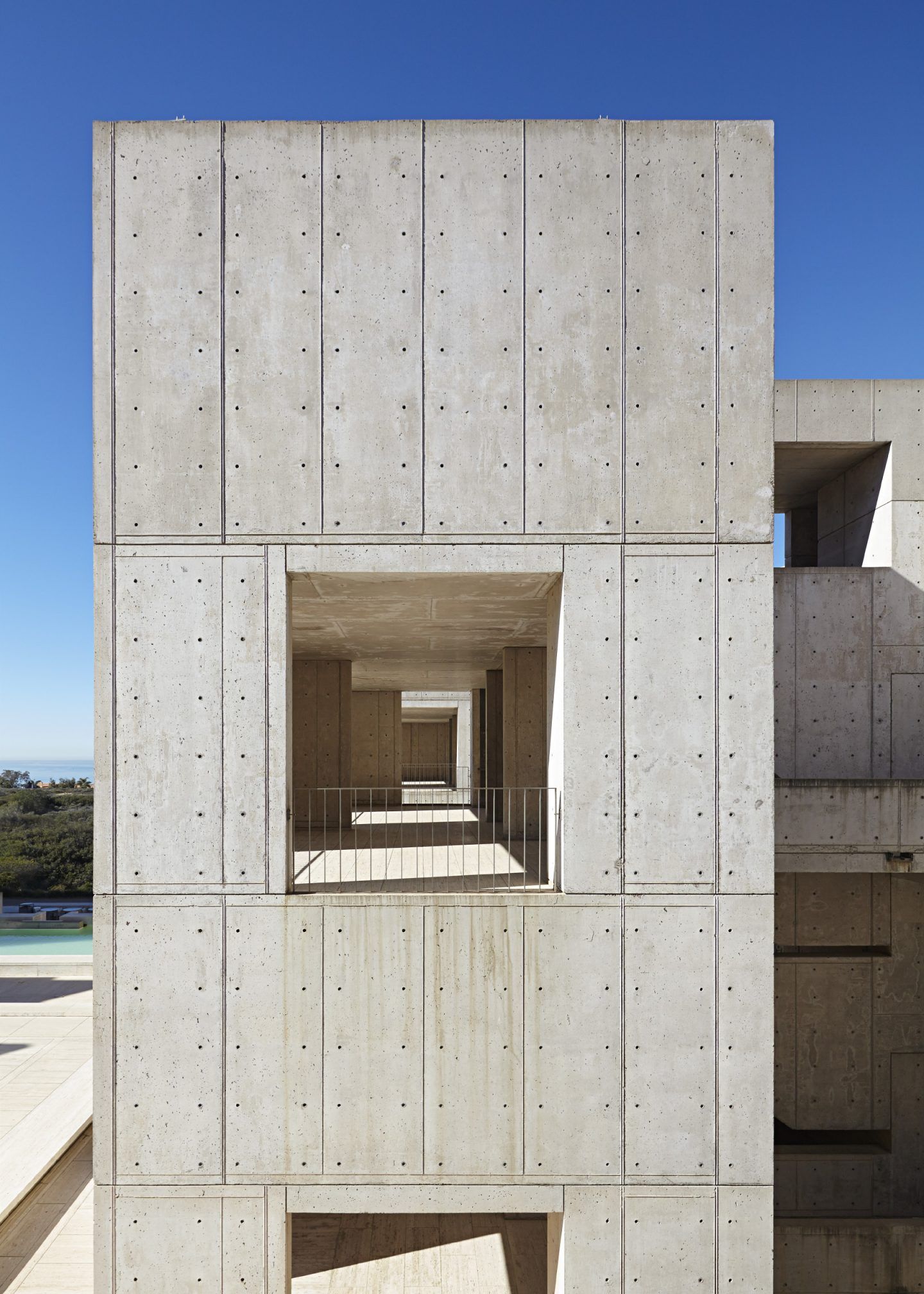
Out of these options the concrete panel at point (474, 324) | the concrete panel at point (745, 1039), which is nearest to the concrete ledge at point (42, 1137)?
the concrete panel at point (745, 1039)

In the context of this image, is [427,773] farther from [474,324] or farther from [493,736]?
[474,324]

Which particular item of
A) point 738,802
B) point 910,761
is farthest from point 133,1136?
point 910,761

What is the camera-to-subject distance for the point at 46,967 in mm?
25719

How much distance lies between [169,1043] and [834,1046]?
39.7 feet

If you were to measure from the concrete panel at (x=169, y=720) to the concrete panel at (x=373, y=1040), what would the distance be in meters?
1.45

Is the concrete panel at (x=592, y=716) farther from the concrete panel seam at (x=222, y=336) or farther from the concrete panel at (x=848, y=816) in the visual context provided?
the concrete panel at (x=848, y=816)

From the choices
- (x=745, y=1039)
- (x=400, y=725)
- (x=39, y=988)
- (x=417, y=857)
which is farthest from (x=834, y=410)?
(x=39, y=988)

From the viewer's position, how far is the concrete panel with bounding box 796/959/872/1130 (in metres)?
13.7

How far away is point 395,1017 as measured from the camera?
6.98 metres

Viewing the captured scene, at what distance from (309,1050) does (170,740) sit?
3109 mm

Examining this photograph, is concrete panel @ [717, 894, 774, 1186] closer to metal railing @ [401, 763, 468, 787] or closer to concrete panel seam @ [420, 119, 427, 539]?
concrete panel seam @ [420, 119, 427, 539]

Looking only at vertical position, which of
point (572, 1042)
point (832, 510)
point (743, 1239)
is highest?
point (832, 510)

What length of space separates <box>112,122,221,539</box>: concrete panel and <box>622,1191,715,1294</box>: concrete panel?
24.0 ft

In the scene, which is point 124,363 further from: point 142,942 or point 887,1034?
point 887,1034
